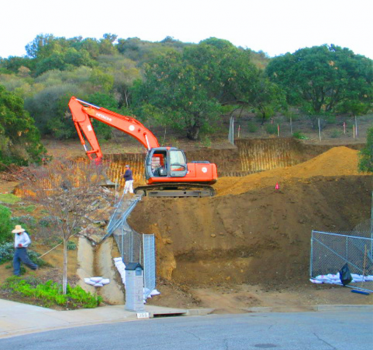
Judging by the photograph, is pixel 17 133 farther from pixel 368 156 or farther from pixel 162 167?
pixel 368 156

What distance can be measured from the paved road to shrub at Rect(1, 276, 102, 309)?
1858 millimetres

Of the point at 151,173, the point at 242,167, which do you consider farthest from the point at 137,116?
the point at 151,173

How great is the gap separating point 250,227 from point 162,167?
6.23 metres

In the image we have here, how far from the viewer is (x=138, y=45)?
103375 millimetres

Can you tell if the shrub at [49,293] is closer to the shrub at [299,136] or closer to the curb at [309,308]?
the curb at [309,308]

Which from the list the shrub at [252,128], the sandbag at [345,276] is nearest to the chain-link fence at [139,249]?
the sandbag at [345,276]

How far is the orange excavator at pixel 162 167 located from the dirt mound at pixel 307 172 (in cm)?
221

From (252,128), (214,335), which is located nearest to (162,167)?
(214,335)

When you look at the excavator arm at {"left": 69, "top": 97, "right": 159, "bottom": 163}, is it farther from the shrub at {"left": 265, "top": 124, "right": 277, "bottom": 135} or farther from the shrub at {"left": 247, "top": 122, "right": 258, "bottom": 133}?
the shrub at {"left": 265, "top": 124, "right": 277, "bottom": 135}

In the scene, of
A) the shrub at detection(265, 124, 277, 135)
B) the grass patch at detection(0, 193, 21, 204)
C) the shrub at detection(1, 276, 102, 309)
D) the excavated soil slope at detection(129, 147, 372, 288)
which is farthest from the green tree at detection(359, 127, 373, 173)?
the shrub at detection(265, 124, 277, 135)

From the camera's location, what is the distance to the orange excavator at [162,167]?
84.5 feet

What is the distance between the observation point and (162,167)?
26.1m

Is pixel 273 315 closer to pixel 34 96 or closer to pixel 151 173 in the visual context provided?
pixel 151 173

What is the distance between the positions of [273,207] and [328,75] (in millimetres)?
25191
